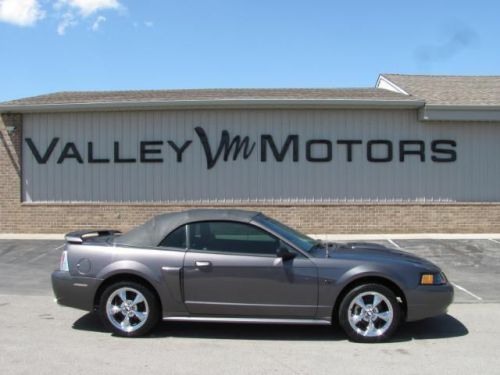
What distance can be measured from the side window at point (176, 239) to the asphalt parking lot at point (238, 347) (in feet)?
3.32

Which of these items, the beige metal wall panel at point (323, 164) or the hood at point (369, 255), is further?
the beige metal wall panel at point (323, 164)

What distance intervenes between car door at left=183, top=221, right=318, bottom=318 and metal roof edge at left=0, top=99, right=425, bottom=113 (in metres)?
8.95

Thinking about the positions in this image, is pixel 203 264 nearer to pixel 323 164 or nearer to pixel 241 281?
pixel 241 281

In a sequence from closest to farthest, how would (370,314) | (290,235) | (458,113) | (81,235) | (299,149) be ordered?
1. (370,314)
2. (290,235)
3. (81,235)
4. (458,113)
5. (299,149)

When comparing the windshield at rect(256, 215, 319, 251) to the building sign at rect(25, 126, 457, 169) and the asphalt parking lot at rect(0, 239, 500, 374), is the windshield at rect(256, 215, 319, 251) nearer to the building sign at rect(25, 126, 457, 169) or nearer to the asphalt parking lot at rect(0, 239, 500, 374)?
the asphalt parking lot at rect(0, 239, 500, 374)

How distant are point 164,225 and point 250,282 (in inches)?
49.0

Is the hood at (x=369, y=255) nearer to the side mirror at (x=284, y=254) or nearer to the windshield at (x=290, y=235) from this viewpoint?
the windshield at (x=290, y=235)

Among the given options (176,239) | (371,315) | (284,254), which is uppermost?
(176,239)

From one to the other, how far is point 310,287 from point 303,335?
0.67 metres

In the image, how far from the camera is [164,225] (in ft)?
22.2

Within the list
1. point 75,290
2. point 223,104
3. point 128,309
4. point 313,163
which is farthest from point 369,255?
point 223,104

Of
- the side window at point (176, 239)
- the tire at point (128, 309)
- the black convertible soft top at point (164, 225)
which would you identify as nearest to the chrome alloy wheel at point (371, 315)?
the black convertible soft top at point (164, 225)

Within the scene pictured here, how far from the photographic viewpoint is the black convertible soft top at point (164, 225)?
6.65m

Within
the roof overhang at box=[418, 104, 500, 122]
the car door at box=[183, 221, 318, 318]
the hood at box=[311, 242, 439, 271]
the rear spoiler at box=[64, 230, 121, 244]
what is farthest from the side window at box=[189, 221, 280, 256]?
the roof overhang at box=[418, 104, 500, 122]
